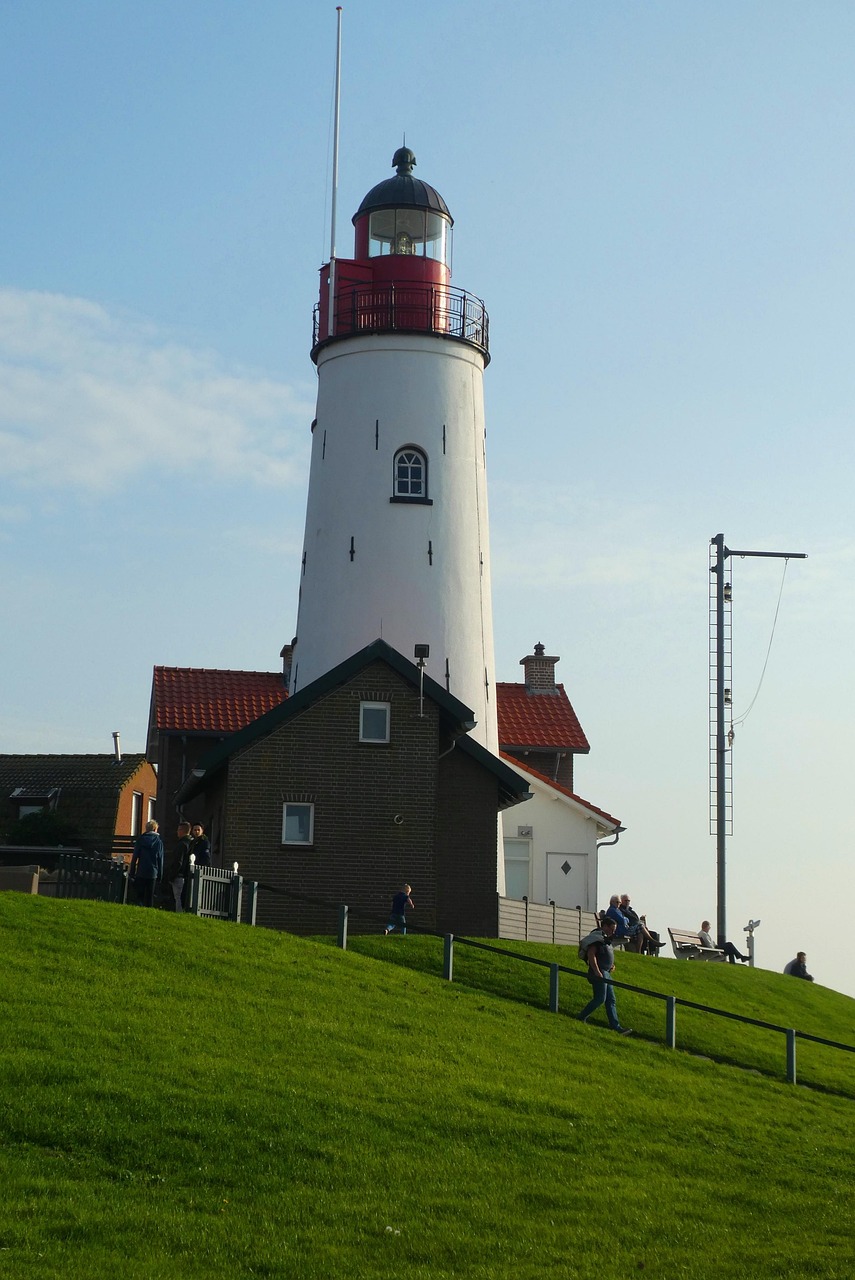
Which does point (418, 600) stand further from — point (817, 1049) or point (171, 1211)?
point (171, 1211)

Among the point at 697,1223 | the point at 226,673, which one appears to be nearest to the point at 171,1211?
the point at 697,1223

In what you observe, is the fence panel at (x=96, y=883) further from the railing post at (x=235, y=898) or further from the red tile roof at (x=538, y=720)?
the red tile roof at (x=538, y=720)

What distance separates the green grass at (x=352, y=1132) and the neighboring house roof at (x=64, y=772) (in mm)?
30334

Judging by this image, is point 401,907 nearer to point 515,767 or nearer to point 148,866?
point 148,866

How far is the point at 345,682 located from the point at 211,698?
558 inches

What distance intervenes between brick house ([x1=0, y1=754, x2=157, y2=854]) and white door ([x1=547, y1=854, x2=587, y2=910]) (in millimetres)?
13931

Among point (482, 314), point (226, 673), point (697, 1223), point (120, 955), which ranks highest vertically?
point (482, 314)

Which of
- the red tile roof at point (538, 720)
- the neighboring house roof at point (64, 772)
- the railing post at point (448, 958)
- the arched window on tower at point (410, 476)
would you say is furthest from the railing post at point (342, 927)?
the neighboring house roof at point (64, 772)

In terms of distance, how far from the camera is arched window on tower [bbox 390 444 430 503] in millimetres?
38469

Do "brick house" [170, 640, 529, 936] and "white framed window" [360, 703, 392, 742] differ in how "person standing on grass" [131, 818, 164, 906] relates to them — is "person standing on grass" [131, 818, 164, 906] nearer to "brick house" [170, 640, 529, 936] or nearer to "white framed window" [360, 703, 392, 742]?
"brick house" [170, 640, 529, 936]

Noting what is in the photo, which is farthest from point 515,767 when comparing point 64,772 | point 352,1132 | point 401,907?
point 352,1132

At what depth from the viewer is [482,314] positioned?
40.5 meters

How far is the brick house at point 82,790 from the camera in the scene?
52.7 meters

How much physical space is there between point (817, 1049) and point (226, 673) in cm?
2483
